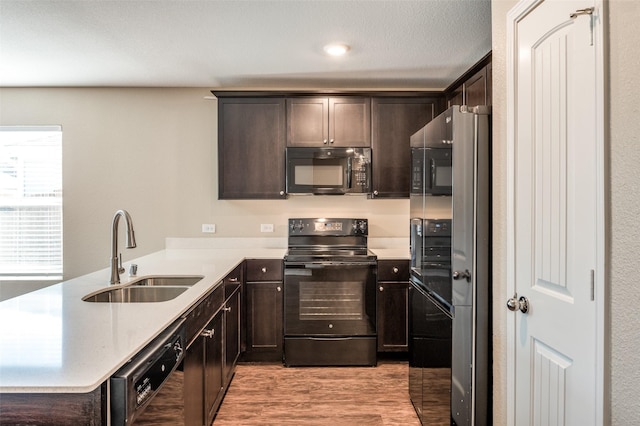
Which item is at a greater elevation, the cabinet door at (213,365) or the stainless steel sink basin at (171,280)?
the stainless steel sink basin at (171,280)

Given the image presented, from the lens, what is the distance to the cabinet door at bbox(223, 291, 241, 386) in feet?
8.45

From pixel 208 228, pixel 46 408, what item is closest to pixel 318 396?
pixel 208 228

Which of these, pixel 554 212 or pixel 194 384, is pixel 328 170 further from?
pixel 554 212

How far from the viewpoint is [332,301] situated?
3.20 m

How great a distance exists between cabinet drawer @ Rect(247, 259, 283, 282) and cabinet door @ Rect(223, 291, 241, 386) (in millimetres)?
241

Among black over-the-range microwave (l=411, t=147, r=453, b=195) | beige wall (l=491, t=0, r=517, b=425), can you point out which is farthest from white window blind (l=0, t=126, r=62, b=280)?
beige wall (l=491, t=0, r=517, b=425)

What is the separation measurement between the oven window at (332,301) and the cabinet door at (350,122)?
1274 mm

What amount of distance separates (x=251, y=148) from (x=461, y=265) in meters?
2.26

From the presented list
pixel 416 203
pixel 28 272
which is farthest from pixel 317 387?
pixel 28 272

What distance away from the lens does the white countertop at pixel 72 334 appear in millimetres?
1014

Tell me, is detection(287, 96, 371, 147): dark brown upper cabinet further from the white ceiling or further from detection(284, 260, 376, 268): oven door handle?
detection(284, 260, 376, 268): oven door handle

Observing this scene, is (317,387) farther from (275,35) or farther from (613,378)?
(275,35)

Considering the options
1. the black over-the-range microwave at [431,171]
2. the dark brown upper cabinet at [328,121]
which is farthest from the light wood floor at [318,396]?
the dark brown upper cabinet at [328,121]

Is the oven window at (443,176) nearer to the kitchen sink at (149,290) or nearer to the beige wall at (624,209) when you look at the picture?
the beige wall at (624,209)
